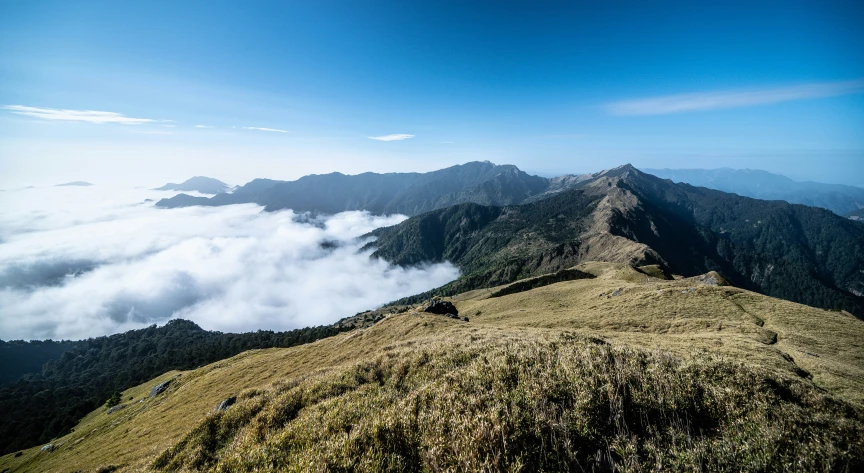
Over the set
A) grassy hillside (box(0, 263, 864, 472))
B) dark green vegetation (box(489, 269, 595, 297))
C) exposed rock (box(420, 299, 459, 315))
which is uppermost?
grassy hillside (box(0, 263, 864, 472))

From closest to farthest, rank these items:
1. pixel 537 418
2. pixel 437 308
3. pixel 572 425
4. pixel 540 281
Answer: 1. pixel 572 425
2. pixel 537 418
3. pixel 437 308
4. pixel 540 281

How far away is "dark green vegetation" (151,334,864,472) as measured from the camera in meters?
8.34

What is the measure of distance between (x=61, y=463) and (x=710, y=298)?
119296 millimetres

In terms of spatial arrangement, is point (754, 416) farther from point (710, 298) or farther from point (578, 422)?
point (710, 298)

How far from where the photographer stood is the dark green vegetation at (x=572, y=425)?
834 centimetres

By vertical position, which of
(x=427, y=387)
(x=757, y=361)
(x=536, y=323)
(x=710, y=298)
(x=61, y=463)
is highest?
(x=427, y=387)

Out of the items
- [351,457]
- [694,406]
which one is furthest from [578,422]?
[351,457]

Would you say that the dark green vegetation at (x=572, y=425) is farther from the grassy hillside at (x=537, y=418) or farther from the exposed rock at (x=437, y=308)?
the exposed rock at (x=437, y=308)

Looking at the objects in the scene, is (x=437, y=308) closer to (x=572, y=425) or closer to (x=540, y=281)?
(x=572, y=425)

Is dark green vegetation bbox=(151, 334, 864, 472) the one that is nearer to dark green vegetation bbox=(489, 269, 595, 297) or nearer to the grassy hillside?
the grassy hillside

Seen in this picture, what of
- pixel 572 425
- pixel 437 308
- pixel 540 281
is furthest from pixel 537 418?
pixel 540 281

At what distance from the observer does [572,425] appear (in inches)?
376

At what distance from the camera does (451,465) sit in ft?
26.8

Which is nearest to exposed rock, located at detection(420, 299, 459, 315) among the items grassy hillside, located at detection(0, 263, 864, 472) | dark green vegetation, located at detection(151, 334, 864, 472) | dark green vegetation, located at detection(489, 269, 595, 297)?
grassy hillside, located at detection(0, 263, 864, 472)
